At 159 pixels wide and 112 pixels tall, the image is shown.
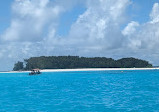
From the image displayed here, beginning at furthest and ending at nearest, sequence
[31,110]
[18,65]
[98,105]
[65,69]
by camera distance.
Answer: [18,65] < [65,69] < [98,105] < [31,110]

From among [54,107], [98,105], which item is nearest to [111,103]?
[98,105]

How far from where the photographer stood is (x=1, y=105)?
92.7 feet

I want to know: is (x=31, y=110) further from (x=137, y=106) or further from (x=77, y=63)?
(x=77, y=63)

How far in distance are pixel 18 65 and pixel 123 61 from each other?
3145 inches

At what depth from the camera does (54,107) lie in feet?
85.3

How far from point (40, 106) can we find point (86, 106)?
16.0ft

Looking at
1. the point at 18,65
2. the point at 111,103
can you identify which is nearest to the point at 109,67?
the point at 18,65

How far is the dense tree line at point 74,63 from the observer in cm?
18275

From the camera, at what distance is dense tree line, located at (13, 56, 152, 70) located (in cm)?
18275

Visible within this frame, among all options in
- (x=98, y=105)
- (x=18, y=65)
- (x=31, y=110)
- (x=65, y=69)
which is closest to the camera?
(x=31, y=110)

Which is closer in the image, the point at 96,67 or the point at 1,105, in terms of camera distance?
the point at 1,105

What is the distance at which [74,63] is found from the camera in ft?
602

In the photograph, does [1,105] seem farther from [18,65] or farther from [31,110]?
[18,65]

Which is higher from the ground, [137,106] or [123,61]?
[123,61]
